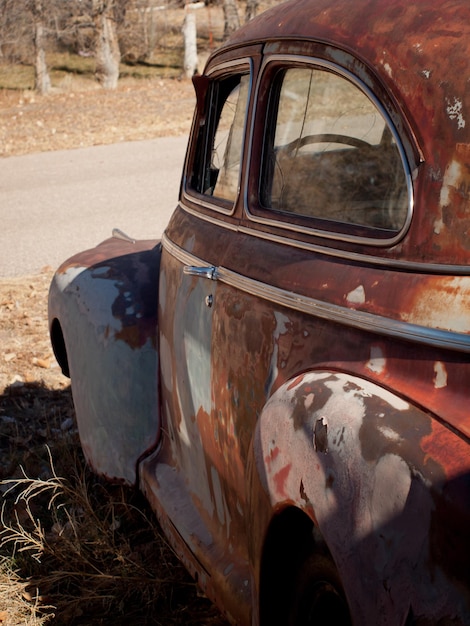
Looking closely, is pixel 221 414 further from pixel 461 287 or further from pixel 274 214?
pixel 461 287

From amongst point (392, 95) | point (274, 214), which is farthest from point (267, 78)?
point (392, 95)

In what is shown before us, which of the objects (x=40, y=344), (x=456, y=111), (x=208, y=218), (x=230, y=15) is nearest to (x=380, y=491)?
(x=456, y=111)

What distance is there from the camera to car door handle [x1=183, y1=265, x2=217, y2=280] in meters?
2.40

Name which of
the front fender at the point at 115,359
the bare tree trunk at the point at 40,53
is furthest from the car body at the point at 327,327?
the bare tree trunk at the point at 40,53

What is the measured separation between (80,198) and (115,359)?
6819mm

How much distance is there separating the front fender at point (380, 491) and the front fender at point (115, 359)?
1.36 metres

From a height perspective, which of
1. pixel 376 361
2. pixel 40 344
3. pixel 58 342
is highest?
pixel 376 361

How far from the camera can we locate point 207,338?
2.44 metres

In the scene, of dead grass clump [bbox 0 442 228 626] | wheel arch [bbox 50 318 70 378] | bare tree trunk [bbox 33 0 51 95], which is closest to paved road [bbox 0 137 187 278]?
wheel arch [bbox 50 318 70 378]

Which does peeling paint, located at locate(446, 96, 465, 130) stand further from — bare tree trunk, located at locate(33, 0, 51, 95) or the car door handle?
bare tree trunk, located at locate(33, 0, 51, 95)

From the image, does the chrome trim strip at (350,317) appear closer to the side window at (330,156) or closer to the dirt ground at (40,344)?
the side window at (330,156)

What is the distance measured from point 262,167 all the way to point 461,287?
3.14 feet

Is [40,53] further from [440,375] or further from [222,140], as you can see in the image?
[440,375]

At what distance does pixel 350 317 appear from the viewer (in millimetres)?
1764
